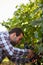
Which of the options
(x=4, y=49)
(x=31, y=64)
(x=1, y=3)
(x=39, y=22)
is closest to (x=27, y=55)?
(x=31, y=64)

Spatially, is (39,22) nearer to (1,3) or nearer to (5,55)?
(5,55)

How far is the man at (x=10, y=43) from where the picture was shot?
2066 mm

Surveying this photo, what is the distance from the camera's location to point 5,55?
2.09 metres

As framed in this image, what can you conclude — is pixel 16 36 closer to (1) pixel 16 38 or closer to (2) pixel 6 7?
(1) pixel 16 38

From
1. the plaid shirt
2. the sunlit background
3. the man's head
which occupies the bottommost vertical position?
the plaid shirt

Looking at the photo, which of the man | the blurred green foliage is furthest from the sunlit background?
the man

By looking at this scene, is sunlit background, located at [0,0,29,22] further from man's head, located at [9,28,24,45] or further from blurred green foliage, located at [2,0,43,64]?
man's head, located at [9,28,24,45]

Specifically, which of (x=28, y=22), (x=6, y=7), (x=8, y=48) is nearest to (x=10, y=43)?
(x=8, y=48)

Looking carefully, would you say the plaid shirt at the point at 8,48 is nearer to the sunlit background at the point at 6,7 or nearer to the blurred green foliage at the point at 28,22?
the blurred green foliage at the point at 28,22

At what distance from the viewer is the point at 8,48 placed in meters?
2.08

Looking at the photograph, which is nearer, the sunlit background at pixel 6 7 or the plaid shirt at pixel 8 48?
the plaid shirt at pixel 8 48

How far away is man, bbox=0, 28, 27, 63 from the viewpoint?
6.78 feet

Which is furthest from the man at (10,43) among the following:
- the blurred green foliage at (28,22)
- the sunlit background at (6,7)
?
the sunlit background at (6,7)

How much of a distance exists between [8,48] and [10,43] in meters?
0.05
